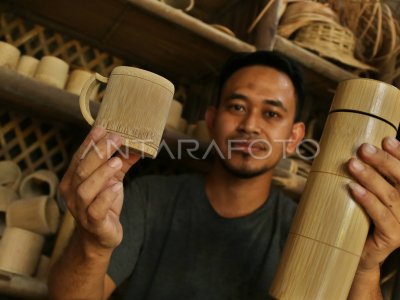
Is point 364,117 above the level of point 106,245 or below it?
above

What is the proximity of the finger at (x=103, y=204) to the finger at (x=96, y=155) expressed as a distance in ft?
0.13

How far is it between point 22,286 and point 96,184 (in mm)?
539

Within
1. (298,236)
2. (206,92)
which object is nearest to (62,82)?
(206,92)

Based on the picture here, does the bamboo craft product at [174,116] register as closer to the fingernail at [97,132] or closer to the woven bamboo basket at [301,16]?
the woven bamboo basket at [301,16]

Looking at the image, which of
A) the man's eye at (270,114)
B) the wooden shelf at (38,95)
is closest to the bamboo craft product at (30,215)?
the wooden shelf at (38,95)

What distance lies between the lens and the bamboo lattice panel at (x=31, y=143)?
1.22 metres

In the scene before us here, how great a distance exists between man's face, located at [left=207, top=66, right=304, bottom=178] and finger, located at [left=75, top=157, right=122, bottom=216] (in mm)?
459

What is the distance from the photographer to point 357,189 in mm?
578

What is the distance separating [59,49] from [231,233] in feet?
2.72

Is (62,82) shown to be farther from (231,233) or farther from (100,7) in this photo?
(231,233)

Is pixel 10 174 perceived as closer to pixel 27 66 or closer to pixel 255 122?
pixel 27 66

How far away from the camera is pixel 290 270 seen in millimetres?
586

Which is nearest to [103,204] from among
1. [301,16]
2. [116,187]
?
[116,187]

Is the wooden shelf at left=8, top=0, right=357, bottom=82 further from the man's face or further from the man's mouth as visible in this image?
the man's mouth
